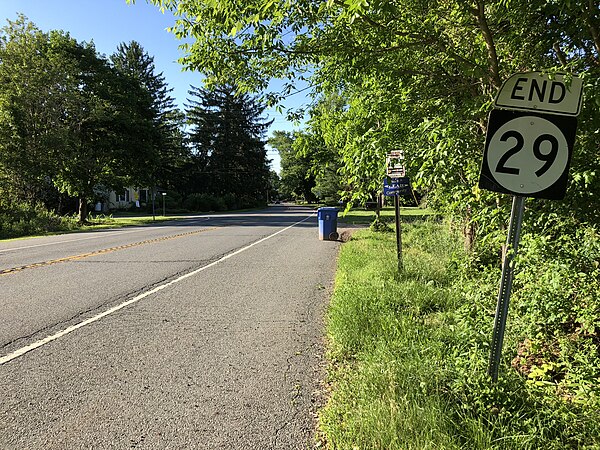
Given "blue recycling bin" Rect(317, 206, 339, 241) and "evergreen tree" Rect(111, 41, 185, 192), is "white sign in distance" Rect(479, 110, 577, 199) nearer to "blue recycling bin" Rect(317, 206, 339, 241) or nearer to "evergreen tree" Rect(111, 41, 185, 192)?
"blue recycling bin" Rect(317, 206, 339, 241)

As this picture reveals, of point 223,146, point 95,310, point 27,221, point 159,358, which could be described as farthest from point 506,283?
point 223,146

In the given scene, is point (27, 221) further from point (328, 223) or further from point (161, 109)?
point (161, 109)

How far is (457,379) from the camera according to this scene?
127 inches

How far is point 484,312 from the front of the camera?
14.3 feet

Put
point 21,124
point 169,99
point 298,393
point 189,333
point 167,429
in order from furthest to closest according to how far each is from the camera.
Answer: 1. point 169,99
2. point 21,124
3. point 189,333
4. point 298,393
5. point 167,429

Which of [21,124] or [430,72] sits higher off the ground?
[21,124]

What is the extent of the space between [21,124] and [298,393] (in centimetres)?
3041

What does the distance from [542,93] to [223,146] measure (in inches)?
2312

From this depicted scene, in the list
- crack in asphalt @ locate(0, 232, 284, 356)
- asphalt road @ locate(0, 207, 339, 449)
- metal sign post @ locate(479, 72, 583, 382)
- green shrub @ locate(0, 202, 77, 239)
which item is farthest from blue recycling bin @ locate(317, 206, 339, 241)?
green shrub @ locate(0, 202, 77, 239)

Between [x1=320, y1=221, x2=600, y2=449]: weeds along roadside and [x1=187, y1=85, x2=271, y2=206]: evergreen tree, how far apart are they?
5539 cm

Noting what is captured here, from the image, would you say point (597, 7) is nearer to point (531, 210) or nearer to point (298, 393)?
point (531, 210)

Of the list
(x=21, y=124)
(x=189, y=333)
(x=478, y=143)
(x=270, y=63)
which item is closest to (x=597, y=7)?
(x=478, y=143)

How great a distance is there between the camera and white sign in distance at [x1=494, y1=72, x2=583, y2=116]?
104 inches

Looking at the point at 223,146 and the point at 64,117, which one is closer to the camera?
the point at 64,117
